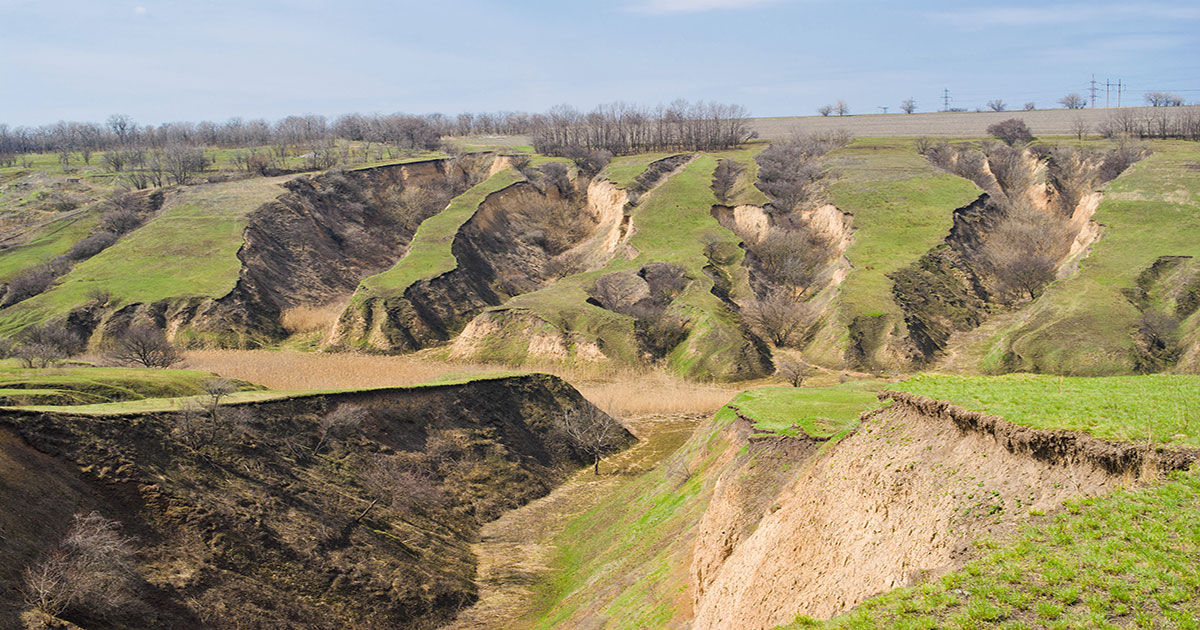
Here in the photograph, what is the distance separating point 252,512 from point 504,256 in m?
57.6

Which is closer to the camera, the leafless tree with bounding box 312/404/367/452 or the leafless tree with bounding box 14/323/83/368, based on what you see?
the leafless tree with bounding box 312/404/367/452

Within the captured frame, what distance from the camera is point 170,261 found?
64.6m

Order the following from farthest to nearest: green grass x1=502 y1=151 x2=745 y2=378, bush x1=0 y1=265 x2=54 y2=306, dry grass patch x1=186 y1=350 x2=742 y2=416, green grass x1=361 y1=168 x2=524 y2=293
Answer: green grass x1=361 y1=168 x2=524 y2=293
bush x1=0 y1=265 x2=54 y2=306
green grass x1=502 y1=151 x2=745 y2=378
dry grass patch x1=186 y1=350 x2=742 y2=416

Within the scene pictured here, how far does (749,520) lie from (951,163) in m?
94.1

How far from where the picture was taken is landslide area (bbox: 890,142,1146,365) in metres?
59.0

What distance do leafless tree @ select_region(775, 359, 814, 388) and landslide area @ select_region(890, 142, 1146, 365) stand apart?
7.17 metres

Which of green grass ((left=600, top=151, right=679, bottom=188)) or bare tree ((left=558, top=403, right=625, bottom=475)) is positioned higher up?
green grass ((left=600, top=151, right=679, bottom=188))

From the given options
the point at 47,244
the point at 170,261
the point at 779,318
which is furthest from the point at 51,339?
the point at 779,318

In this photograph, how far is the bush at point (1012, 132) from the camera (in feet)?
345

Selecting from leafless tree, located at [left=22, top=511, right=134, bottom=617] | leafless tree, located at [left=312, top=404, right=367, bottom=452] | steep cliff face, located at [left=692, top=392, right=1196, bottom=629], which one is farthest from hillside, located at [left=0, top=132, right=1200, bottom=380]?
leafless tree, located at [left=22, top=511, right=134, bottom=617]

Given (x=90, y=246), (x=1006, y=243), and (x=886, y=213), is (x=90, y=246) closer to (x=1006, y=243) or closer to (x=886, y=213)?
(x=886, y=213)

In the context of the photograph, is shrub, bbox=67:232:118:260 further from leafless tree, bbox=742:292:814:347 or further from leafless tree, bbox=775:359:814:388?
leafless tree, bbox=775:359:814:388

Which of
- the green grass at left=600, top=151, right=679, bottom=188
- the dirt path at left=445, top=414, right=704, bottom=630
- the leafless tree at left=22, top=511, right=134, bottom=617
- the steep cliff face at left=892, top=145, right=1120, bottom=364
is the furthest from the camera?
the green grass at left=600, top=151, right=679, bottom=188

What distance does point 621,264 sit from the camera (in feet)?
222
